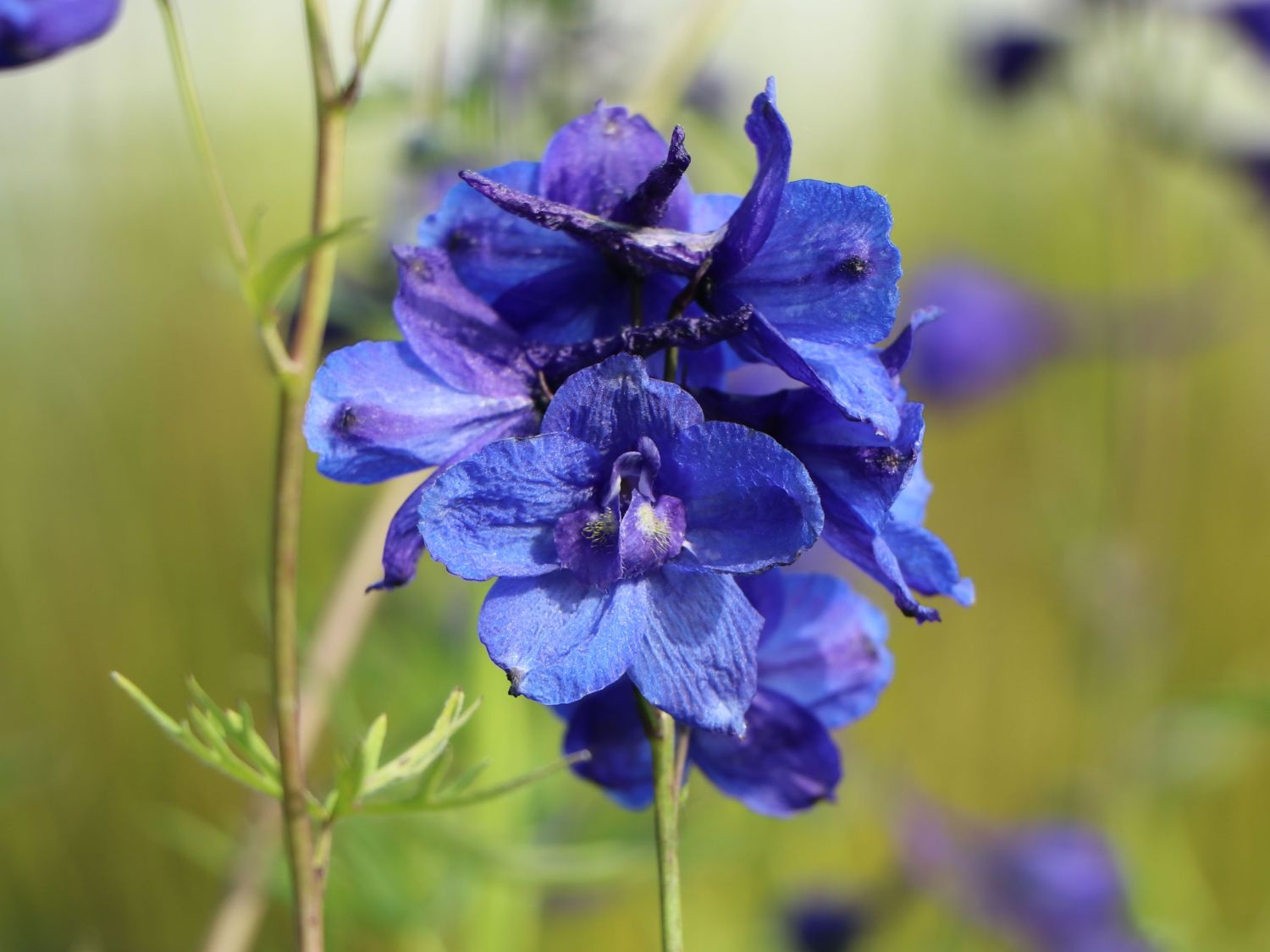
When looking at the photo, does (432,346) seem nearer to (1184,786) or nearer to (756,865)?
(1184,786)

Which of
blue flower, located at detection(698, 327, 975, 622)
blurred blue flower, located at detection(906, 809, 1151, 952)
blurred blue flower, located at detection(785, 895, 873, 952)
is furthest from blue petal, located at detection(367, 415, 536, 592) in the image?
blurred blue flower, located at detection(906, 809, 1151, 952)

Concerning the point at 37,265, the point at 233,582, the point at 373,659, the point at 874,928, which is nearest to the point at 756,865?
the point at 874,928

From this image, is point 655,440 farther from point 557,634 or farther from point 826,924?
point 826,924

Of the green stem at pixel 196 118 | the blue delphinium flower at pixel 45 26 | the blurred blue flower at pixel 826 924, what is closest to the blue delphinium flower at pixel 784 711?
the green stem at pixel 196 118

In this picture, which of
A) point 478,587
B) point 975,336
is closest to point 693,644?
point 478,587

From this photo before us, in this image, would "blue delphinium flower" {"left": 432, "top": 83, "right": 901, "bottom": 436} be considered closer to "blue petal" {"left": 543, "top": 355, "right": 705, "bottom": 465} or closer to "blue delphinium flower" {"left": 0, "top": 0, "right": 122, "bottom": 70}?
"blue petal" {"left": 543, "top": 355, "right": 705, "bottom": 465}

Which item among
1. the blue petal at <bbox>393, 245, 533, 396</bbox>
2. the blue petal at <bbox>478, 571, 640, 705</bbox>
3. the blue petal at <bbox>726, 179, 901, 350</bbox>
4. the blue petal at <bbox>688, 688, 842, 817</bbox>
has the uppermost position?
the blue petal at <bbox>726, 179, 901, 350</bbox>

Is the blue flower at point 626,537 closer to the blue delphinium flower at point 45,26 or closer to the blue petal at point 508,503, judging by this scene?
the blue petal at point 508,503
